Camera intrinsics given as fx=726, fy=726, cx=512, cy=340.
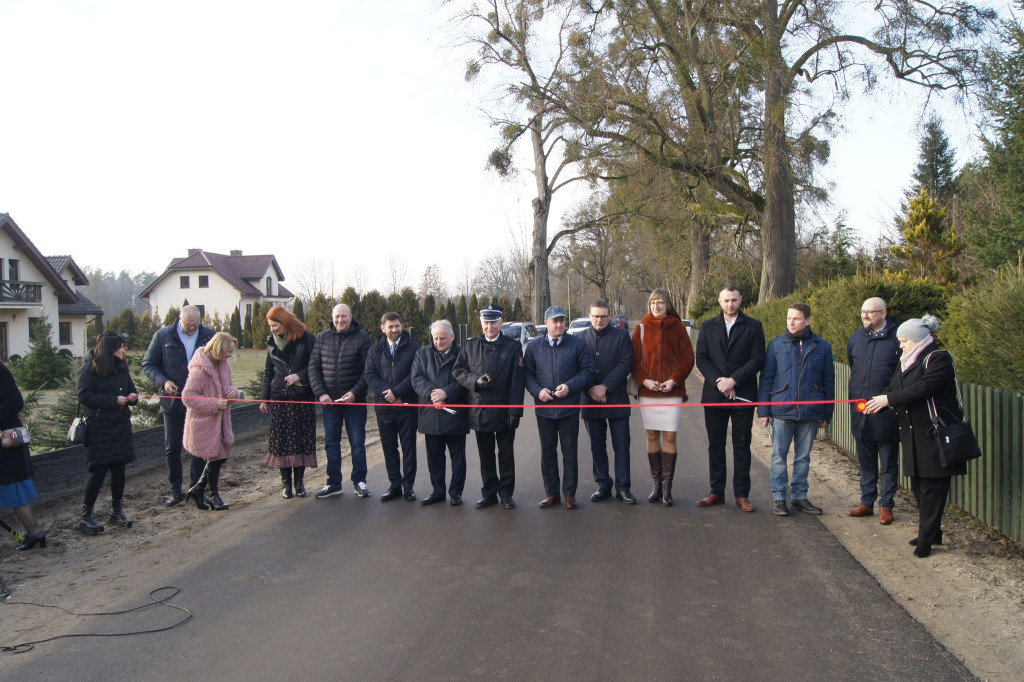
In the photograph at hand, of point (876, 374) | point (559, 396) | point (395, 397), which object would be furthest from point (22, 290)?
point (876, 374)

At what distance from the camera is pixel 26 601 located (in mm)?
5223

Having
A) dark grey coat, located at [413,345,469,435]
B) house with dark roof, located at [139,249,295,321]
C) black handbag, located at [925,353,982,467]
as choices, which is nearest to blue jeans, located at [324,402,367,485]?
dark grey coat, located at [413,345,469,435]

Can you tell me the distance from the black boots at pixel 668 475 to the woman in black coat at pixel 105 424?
5.31m

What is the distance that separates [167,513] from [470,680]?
512cm

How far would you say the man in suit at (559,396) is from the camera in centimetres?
742

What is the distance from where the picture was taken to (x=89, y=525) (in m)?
6.89

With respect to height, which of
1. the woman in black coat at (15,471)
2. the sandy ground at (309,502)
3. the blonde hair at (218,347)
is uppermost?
the blonde hair at (218,347)

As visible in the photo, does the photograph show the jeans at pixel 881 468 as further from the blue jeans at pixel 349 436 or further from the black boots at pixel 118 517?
the black boots at pixel 118 517

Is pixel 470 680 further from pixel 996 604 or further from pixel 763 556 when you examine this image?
pixel 996 604

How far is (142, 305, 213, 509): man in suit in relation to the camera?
797 centimetres

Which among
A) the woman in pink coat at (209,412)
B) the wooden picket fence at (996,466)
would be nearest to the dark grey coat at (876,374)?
the wooden picket fence at (996,466)

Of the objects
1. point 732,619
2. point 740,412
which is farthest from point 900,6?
point 732,619

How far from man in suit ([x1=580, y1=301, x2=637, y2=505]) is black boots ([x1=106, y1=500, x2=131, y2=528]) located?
467cm

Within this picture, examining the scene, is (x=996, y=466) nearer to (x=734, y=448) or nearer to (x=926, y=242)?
(x=734, y=448)
